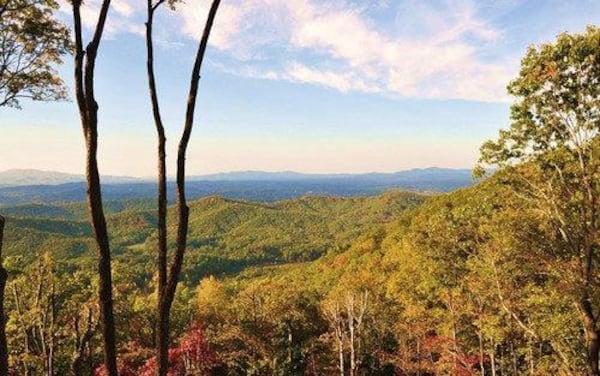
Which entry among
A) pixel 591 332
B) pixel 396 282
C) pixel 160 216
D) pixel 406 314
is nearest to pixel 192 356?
pixel 406 314

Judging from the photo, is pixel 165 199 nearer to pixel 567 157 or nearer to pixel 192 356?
pixel 567 157

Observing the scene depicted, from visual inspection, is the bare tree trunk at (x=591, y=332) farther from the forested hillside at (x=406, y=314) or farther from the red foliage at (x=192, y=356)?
the red foliage at (x=192, y=356)

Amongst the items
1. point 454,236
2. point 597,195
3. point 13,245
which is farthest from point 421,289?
point 13,245

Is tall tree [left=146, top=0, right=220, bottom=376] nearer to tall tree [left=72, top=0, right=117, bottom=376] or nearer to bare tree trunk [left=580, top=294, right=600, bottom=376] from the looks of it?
tall tree [left=72, top=0, right=117, bottom=376]

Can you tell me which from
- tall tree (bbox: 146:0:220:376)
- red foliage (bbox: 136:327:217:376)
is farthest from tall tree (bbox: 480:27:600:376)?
red foliage (bbox: 136:327:217:376)

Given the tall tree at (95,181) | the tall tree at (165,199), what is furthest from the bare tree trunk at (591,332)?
the tall tree at (95,181)
